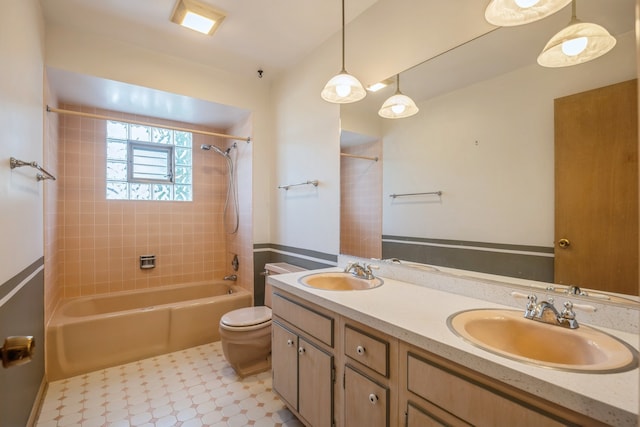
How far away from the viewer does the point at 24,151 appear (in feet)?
5.05

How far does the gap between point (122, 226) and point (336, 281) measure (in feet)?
8.15

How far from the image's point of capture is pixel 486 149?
1.40 metres

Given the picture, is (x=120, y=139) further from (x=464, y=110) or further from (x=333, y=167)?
(x=464, y=110)

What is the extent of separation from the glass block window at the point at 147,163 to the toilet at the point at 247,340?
1811 millimetres

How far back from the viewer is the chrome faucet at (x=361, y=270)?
1753mm

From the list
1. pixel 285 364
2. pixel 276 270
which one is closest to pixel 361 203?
pixel 276 270

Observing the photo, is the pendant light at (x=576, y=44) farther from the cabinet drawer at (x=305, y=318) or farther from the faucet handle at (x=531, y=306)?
the cabinet drawer at (x=305, y=318)

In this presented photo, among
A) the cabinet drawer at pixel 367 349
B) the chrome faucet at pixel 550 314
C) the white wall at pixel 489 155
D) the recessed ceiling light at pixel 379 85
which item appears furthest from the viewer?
the recessed ceiling light at pixel 379 85

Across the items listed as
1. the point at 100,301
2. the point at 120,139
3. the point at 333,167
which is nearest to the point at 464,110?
the point at 333,167

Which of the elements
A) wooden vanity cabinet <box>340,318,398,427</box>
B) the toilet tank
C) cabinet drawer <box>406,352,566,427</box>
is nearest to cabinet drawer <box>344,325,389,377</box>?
wooden vanity cabinet <box>340,318,398,427</box>

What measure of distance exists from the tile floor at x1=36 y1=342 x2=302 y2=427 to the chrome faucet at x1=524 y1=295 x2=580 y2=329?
4.53 ft

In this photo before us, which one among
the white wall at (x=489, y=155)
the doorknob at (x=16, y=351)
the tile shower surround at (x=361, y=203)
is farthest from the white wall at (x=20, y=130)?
the white wall at (x=489, y=155)

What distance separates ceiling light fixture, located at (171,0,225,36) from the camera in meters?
1.89

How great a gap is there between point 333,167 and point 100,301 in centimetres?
260
